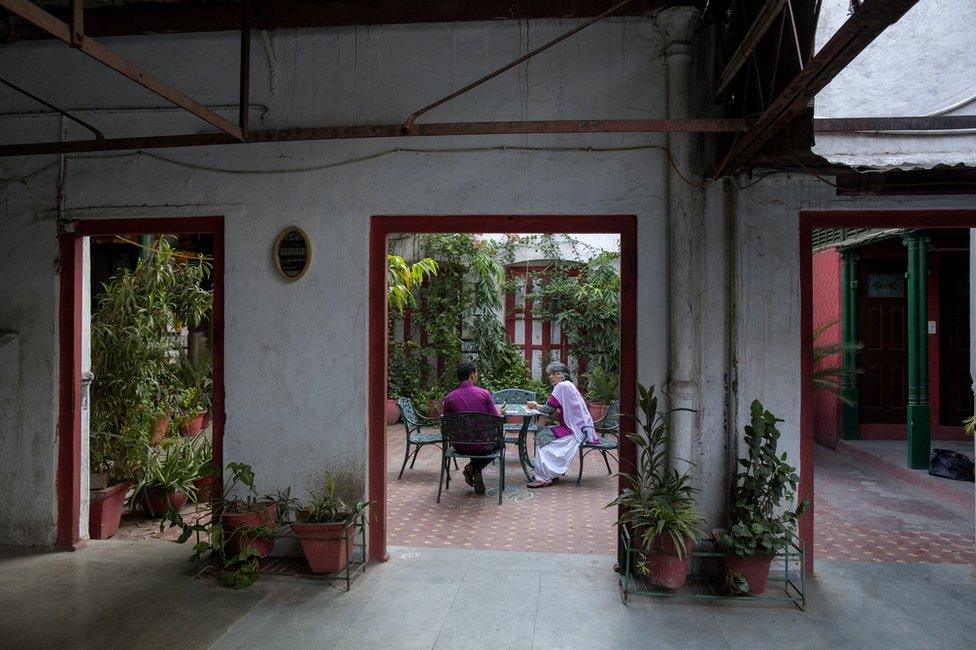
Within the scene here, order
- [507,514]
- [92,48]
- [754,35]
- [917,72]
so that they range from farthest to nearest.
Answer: [507,514]
[917,72]
[754,35]
[92,48]

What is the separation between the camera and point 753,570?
402 centimetres

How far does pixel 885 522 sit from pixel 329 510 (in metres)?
4.88

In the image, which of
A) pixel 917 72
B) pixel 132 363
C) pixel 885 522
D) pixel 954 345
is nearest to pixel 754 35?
pixel 917 72

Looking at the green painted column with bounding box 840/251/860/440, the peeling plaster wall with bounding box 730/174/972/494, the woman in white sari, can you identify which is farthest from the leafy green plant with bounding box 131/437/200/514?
the green painted column with bounding box 840/251/860/440

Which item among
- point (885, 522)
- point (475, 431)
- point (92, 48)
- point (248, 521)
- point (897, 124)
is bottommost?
point (885, 522)

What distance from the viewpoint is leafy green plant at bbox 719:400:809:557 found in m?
3.96

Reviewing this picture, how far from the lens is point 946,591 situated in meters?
4.23

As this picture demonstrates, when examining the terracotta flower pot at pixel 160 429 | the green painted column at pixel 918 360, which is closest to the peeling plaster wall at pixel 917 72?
the green painted column at pixel 918 360

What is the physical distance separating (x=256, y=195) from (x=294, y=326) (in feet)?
3.17

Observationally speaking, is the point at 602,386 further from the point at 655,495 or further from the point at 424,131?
the point at 424,131

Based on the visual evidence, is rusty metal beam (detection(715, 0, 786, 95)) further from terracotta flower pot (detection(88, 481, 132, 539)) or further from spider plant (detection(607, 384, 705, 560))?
terracotta flower pot (detection(88, 481, 132, 539))

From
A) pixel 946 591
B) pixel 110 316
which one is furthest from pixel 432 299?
pixel 946 591

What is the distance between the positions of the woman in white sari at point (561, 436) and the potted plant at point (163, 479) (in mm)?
3302

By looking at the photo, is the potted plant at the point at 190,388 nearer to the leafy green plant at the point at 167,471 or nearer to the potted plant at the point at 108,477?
the leafy green plant at the point at 167,471
